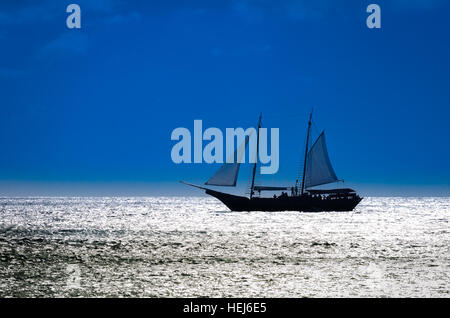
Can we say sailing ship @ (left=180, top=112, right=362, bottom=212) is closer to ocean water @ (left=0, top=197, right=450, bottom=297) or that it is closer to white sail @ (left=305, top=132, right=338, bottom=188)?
white sail @ (left=305, top=132, right=338, bottom=188)

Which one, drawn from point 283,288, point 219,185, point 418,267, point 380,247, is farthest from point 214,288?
point 219,185

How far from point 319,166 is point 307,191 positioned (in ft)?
20.1

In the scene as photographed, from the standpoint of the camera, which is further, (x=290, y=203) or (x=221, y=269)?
(x=290, y=203)

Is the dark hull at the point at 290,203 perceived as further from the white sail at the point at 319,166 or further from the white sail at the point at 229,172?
the white sail at the point at 229,172

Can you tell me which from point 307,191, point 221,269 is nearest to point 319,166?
point 307,191

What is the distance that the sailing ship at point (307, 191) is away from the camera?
10925cm

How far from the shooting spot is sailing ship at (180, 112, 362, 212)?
109m

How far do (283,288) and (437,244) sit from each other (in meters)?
26.9

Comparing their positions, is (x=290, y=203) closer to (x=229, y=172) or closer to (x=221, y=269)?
(x=229, y=172)

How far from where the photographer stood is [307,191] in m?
114

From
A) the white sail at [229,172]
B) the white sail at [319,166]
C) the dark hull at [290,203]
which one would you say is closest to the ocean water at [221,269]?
the white sail at [229,172]
